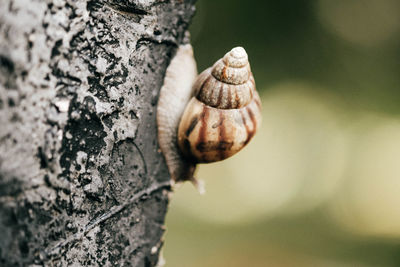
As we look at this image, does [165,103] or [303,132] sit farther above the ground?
[303,132]

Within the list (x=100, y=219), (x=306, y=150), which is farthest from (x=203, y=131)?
(x=306, y=150)

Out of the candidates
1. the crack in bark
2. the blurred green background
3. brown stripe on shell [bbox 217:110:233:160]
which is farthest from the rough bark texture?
the blurred green background

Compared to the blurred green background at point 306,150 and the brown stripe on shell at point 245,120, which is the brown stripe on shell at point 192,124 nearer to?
the brown stripe on shell at point 245,120

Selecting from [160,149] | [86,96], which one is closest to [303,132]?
[160,149]

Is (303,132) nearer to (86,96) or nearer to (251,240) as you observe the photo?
(251,240)

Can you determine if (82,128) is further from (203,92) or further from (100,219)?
(203,92)

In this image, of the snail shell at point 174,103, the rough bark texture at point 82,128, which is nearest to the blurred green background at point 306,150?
the snail shell at point 174,103
